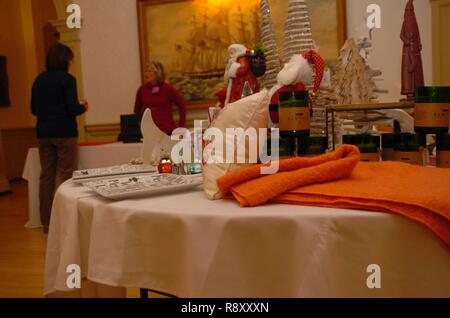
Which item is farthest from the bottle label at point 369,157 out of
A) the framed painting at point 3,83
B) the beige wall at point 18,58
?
the beige wall at point 18,58

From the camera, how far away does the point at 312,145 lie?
1212mm

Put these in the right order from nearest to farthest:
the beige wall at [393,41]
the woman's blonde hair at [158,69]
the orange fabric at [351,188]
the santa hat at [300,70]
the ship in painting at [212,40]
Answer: the orange fabric at [351,188]
the santa hat at [300,70]
the beige wall at [393,41]
the woman's blonde hair at [158,69]
the ship in painting at [212,40]

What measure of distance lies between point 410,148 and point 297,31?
0.66 m

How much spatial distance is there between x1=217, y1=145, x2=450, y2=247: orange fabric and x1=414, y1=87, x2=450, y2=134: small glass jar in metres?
0.20

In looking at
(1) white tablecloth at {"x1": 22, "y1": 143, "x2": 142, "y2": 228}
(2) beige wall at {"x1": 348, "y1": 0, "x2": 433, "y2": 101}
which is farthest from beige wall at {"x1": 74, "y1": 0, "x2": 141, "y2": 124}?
(2) beige wall at {"x1": 348, "y1": 0, "x2": 433, "y2": 101}

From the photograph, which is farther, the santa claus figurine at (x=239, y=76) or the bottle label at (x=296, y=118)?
the santa claus figurine at (x=239, y=76)

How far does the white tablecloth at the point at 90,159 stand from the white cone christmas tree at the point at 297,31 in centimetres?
212

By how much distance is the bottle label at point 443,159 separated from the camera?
4.04 ft

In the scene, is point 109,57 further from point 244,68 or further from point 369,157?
point 369,157

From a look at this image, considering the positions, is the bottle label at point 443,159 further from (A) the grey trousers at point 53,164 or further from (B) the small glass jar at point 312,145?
(A) the grey trousers at point 53,164

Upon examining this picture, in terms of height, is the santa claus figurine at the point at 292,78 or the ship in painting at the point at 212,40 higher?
the ship in painting at the point at 212,40

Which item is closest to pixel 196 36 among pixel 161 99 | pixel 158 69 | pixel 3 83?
pixel 158 69

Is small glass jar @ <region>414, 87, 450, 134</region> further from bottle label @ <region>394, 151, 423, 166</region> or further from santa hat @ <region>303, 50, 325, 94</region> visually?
santa hat @ <region>303, 50, 325, 94</region>
